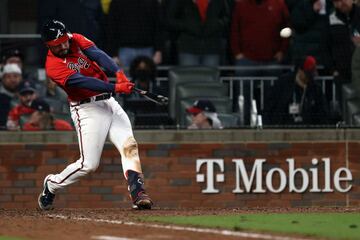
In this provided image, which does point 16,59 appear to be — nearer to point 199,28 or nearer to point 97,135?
point 199,28

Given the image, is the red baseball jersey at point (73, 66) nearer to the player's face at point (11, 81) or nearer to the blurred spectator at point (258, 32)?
the player's face at point (11, 81)

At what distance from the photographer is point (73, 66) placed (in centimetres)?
1176

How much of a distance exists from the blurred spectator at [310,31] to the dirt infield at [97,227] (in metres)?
3.68

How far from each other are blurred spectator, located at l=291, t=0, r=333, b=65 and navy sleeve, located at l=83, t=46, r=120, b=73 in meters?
4.12

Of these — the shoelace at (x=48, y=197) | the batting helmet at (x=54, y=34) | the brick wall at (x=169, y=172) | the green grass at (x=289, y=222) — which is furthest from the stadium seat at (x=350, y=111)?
the batting helmet at (x=54, y=34)

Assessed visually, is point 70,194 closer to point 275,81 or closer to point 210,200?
point 210,200

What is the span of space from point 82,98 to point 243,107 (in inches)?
135

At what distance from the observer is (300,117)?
48.6 ft

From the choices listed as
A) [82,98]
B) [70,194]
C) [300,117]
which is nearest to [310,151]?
[300,117]

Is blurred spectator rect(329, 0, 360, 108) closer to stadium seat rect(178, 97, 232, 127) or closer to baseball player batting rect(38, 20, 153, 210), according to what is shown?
stadium seat rect(178, 97, 232, 127)

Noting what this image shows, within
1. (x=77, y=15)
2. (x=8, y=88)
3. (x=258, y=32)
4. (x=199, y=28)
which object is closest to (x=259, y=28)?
(x=258, y=32)

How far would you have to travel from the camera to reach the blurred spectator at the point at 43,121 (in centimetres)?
1462

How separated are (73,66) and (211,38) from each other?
3.88 metres

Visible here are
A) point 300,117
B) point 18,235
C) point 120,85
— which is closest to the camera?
point 18,235
